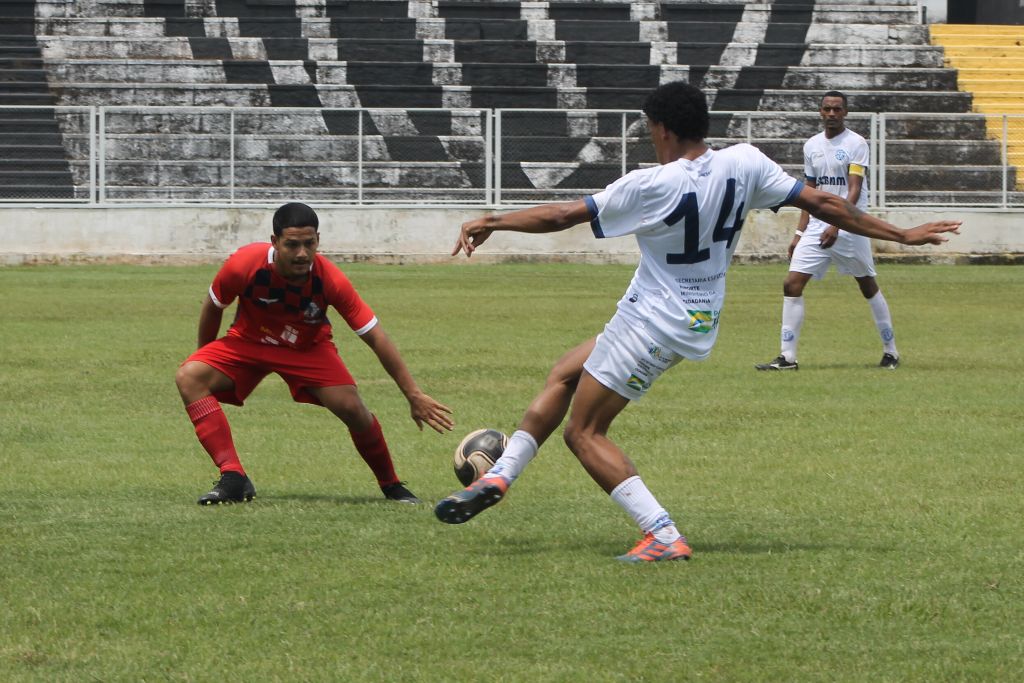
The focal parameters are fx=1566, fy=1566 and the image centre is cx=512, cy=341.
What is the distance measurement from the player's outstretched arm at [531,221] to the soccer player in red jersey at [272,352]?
1.46m

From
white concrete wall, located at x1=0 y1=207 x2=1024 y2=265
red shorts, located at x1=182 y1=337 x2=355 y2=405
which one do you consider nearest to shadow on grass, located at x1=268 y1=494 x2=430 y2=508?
red shorts, located at x1=182 y1=337 x2=355 y2=405

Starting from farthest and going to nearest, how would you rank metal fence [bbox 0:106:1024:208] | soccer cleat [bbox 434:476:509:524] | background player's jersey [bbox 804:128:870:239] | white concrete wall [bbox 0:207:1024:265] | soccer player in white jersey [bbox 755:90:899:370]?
metal fence [bbox 0:106:1024:208]
white concrete wall [bbox 0:207:1024:265]
background player's jersey [bbox 804:128:870:239]
soccer player in white jersey [bbox 755:90:899:370]
soccer cleat [bbox 434:476:509:524]

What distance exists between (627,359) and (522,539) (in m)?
0.94

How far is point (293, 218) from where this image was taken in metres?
7.09

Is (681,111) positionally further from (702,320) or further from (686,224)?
(702,320)

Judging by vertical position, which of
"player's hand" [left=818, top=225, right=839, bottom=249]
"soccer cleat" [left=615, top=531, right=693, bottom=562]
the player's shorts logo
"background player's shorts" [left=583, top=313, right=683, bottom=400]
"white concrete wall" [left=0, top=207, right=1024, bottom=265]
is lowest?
"white concrete wall" [left=0, top=207, right=1024, bottom=265]

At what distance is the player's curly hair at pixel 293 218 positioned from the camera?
23.3ft

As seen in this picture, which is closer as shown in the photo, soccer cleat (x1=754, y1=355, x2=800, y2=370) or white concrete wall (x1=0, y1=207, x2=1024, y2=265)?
soccer cleat (x1=754, y1=355, x2=800, y2=370)

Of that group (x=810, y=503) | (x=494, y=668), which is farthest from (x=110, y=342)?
(x=494, y=668)

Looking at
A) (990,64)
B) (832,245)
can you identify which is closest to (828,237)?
(832,245)

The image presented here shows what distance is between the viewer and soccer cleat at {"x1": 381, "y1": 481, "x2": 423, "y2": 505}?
293 inches

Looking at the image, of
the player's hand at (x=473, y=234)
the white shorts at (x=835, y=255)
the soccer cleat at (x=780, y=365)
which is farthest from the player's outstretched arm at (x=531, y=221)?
the white shorts at (x=835, y=255)

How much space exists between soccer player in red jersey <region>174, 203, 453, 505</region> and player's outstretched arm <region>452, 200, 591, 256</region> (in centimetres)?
146

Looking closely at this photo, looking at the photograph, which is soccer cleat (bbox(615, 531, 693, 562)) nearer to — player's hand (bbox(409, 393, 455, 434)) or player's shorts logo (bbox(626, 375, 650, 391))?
player's shorts logo (bbox(626, 375, 650, 391))
